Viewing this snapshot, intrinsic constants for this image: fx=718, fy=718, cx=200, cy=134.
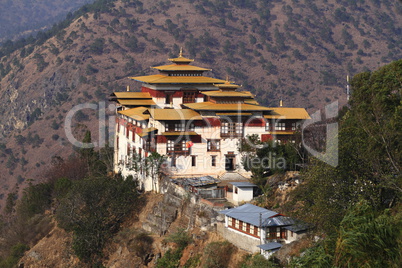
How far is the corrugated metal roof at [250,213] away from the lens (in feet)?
171

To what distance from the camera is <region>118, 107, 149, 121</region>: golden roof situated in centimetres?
7088

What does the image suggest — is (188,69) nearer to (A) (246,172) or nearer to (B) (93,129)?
(A) (246,172)

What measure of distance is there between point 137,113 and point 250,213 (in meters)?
23.2

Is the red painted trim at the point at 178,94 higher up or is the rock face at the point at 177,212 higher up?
the red painted trim at the point at 178,94

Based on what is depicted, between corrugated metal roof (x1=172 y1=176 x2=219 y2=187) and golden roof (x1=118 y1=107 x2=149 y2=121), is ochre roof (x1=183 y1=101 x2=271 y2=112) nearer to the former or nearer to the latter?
golden roof (x1=118 y1=107 x2=149 y2=121)

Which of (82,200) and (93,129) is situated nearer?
(82,200)

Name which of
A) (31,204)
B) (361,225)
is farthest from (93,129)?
(361,225)

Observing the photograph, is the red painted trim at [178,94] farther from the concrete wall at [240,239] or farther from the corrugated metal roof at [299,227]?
the corrugated metal roof at [299,227]

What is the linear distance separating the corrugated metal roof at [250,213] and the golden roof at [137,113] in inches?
719

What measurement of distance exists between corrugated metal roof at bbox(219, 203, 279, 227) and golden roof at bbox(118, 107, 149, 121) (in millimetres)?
18269

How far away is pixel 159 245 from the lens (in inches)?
2400

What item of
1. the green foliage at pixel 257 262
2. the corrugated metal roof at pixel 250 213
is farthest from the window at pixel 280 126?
the green foliage at pixel 257 262

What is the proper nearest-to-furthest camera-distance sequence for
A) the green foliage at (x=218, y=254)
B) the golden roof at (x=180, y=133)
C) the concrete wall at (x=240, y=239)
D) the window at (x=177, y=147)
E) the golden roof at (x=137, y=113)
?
the concrete wall at (x=240, y=239) → the green foliage at (x=218, y=254) → the golden roof at (x=180, y=133) → the window at (x=177, y=147) → the golden roof at (x=137, y=113)

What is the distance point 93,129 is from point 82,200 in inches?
4579
